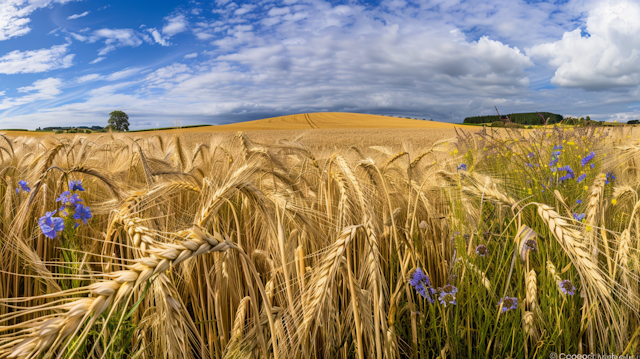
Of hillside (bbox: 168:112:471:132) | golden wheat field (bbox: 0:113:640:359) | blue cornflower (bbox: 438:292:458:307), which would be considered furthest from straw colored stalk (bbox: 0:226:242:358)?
hillside (bbox: 168:112:471:132)

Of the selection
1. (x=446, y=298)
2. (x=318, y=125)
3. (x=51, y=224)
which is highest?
(x=318, y=125)

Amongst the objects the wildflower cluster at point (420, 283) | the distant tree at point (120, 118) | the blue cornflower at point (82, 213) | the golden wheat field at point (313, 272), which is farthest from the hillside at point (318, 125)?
the wildflower cluster at point (420, 283)

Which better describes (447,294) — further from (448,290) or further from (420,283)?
(420,283)

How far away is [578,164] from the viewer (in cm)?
396

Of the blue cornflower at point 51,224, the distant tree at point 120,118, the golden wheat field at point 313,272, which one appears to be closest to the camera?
the golden wheat field at point 313,272

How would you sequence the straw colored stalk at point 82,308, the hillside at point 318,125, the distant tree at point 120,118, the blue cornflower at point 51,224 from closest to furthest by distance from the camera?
1. the straw colored stalk at point 82,308
2. the blue cornflower at point 51,224
3. the hillside at point 318,125
4. the distant tree at point 120,118

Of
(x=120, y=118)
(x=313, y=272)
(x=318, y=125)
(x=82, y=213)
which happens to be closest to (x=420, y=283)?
(x=313, y=272)

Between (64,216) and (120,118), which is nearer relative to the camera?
(64,216)

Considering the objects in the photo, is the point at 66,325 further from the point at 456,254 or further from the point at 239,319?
the point at 456,254

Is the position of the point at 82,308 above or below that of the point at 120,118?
below

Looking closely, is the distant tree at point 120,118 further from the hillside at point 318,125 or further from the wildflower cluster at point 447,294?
the wildflower cluster at point 447,294

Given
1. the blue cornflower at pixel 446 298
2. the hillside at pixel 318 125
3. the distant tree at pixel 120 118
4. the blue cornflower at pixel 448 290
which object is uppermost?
the distant tree at pixel 120 118

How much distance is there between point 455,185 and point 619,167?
231cm

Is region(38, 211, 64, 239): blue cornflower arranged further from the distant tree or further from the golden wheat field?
the distant tree
